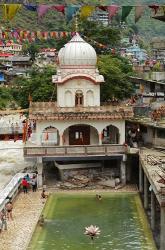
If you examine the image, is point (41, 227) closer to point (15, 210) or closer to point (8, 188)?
point (15, 210)

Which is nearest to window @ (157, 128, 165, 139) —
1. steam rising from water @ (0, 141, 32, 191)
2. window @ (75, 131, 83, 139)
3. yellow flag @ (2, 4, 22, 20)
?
window @ (75, 131, 83, 139)

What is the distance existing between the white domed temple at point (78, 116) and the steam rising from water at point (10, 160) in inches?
122

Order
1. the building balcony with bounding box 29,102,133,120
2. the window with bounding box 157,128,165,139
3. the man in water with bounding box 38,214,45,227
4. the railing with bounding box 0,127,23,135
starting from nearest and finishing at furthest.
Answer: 1. the man in water with bounding box 38,214,45,227
2. the window with bounding box 157,128,165,139
3. the building balcony with bounding box 29,102,133,120
4. the railing with bounding box 0,127,23,135

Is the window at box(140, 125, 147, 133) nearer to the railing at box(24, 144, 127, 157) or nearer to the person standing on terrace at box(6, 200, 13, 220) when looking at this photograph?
→ the railing at box(24, 144, 127, 157)

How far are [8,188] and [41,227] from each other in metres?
6.55

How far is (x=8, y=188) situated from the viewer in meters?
35.6

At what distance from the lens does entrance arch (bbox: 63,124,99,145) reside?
42.0 meters

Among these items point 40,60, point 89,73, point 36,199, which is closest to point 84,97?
point 89,73

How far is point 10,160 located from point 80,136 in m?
8.98

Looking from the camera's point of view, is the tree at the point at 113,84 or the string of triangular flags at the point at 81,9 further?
the tree at the point at 113,84

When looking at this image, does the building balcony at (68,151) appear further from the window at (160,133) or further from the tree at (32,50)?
the tree at (32,50)

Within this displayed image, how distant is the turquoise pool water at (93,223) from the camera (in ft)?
87.9

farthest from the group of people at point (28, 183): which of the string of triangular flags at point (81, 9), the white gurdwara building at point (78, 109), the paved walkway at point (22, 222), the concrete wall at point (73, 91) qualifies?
the string of triangular flags at point (81, 9)

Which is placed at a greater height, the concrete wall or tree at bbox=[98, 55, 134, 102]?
tree at bbox=[98, 55, 134, 102]
